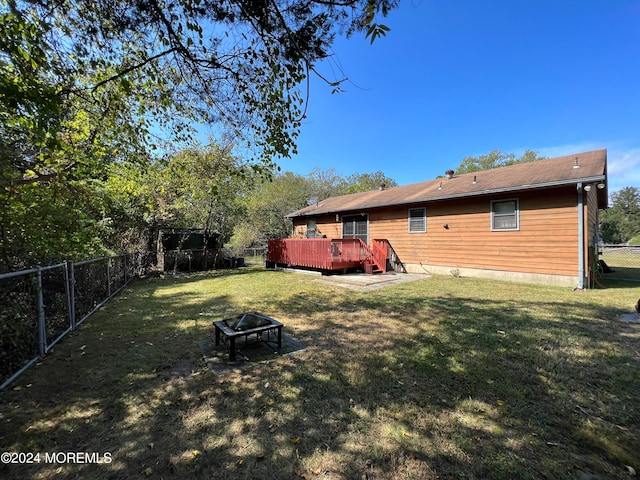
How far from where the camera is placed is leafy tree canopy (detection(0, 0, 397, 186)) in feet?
10.9

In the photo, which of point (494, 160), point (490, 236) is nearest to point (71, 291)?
point (490, 236)

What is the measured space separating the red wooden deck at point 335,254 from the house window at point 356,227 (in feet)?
5.59

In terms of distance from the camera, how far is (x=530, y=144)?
35.1 m

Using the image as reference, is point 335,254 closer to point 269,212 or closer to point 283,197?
point 269,212

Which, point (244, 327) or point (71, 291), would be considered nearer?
point (244, 327)

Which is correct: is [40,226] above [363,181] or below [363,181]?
below

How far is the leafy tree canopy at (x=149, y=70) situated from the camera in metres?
3.32

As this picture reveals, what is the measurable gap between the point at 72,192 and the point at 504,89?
17782 mm

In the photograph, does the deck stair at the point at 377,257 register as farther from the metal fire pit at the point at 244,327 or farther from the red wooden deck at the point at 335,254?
the metal fire pit at the point at 244,327

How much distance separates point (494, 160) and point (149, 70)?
43621 millimetres

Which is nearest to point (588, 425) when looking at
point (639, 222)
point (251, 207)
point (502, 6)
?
point (502, 6)

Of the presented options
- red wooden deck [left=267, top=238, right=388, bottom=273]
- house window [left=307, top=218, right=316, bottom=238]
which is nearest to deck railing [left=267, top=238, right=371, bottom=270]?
red wooden deck [left=267, top=238, right=388, bottom=273]

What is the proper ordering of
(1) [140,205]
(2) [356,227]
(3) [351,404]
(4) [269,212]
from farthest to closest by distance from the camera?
(4) [269,212] → (2) [356,227] → (1) [140,205] → (3) [351,404]

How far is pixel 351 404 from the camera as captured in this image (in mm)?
2418
